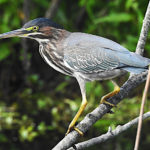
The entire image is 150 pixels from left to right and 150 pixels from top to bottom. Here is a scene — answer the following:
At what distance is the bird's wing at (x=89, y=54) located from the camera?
2395mm

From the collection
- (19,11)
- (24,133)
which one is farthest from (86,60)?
(19,11)

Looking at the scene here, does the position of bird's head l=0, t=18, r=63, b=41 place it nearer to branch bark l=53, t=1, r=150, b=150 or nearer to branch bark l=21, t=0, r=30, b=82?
branch bark l=53, t=1, r=150, b=150

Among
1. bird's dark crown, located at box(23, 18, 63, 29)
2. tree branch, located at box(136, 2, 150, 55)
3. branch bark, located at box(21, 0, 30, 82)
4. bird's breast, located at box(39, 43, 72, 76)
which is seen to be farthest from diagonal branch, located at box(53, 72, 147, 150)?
branch bark, located at box(21, 0, 30, 82)

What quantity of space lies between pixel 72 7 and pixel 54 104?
138 cm

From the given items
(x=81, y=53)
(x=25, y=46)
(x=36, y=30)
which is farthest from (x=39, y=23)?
(x=25, y=46)

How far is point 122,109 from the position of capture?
4121 mm

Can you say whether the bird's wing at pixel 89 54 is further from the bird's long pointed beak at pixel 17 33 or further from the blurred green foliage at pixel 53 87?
the blurred green foliage at pixel 53 87

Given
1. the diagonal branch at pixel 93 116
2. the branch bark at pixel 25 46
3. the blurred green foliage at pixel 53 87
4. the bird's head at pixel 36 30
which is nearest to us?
the diagonal branch at pixel 93 116

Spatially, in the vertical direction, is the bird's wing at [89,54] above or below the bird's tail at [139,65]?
above

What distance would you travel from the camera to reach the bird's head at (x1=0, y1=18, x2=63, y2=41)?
2.36 meters

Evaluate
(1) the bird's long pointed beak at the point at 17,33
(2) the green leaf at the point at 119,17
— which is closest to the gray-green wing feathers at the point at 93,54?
(1) the bird's long pointed beak at the point at 17,33

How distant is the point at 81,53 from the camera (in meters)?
2.46

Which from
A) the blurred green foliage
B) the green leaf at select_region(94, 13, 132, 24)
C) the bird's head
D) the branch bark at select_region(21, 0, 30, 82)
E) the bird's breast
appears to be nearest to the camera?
the bird's head

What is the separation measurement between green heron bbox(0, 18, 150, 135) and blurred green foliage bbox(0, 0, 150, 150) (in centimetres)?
131
